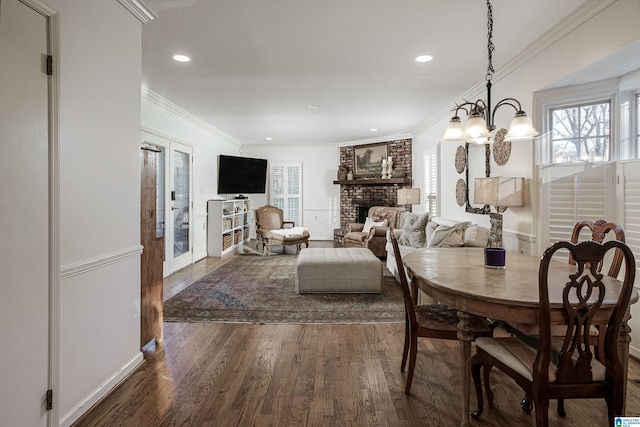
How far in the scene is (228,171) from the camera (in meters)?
7.58

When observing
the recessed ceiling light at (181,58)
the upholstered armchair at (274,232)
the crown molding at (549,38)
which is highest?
the recessed ceiling light at (181,58)

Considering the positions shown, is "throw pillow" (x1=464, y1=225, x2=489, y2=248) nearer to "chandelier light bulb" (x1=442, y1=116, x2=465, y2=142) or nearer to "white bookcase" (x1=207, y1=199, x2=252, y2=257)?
"chandelier light bulb" (x1=442, y1=116, x2=465, y2=142)

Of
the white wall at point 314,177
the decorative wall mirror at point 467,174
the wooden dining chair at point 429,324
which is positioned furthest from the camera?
the white wall at point 314,177

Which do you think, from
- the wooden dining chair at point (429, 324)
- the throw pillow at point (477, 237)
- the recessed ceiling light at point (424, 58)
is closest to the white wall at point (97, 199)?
the wooden dining chair at point (429, 324)

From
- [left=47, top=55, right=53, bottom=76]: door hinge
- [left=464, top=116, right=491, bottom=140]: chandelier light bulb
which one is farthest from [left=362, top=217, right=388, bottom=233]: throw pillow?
[left=47, top=55, right=53, bottom=76]: door hinge

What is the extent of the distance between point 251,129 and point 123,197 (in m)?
5.06

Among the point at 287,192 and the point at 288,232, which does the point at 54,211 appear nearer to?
the point at 288,232

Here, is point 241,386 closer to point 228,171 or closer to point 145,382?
point 145,382

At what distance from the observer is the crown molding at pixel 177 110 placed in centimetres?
455

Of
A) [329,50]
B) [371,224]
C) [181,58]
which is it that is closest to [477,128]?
[329,50]

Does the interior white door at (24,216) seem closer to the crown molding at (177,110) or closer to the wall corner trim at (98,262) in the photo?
the wall corner trim at (98,262)

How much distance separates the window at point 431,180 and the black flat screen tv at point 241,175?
3.82 metres

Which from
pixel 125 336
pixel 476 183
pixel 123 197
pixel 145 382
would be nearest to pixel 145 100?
pixel 123 197

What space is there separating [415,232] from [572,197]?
240 centimetres
